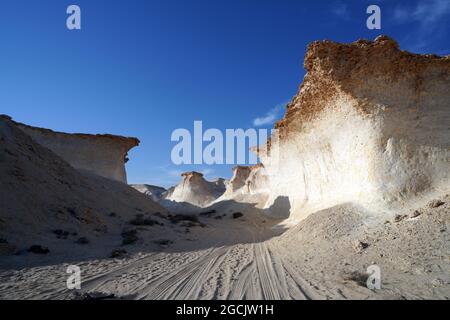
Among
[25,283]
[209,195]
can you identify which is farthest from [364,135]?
[209,195]

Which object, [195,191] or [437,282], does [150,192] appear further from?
[437,282]

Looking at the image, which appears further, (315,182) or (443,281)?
(315,182)

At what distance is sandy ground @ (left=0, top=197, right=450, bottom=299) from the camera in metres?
4.22

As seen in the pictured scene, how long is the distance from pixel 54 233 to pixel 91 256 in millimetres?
A: 2240

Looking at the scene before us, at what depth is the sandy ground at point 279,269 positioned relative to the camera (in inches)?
166

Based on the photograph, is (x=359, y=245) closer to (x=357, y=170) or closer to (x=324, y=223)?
(x=324, y=223)

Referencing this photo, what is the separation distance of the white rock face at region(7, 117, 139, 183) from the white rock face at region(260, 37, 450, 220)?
21.1 metres

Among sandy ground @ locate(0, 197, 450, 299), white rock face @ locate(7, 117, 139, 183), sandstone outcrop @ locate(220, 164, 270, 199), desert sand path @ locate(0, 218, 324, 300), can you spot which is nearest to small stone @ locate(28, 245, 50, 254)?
sandy ground @ locate(0, 197, 450, 299)

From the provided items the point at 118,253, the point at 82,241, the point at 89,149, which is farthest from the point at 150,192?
the point at 118,253

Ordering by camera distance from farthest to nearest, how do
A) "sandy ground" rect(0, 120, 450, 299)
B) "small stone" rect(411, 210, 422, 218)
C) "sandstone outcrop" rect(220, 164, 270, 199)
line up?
1. "sandstone outcrop" rect(220, 164, 270, 199)
2. "small stone" rect(411, 210, 422, 218)
3. "sandy ground" rect(0, 120, 450, 299)

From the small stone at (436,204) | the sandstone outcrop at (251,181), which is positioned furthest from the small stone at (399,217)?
the sandstone outcrop at (251,181)

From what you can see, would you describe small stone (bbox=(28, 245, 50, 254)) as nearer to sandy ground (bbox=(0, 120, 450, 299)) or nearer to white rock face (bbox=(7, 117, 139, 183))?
sandy ground (bbox=(0, 120, 450, 299))

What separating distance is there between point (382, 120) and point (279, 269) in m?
6.84
